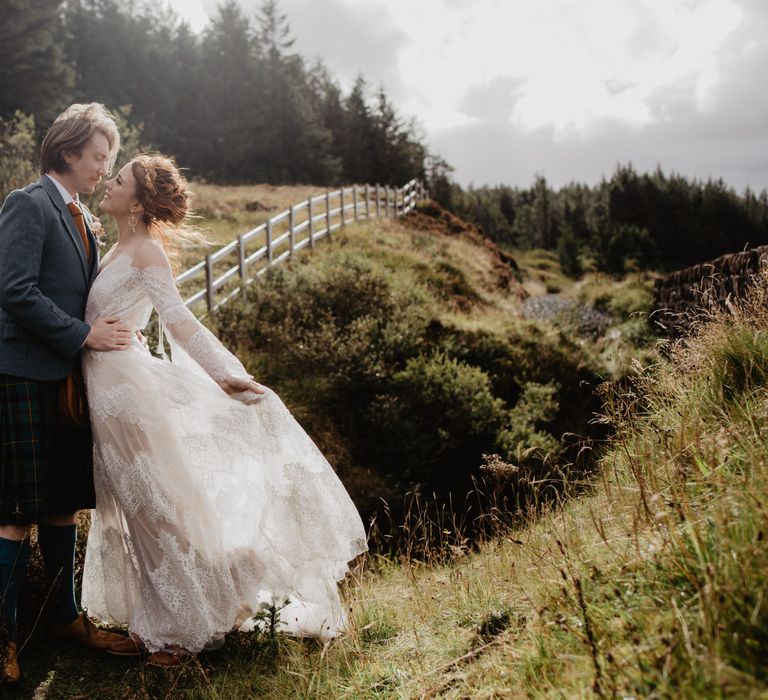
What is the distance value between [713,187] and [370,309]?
63778mm

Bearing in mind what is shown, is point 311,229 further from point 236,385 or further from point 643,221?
point 643,221

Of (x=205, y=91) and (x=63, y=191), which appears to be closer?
(x=63, y=191)

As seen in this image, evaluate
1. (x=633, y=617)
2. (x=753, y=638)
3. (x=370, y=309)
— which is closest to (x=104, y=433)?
(x=633, y=617)

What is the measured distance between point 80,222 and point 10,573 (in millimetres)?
1747

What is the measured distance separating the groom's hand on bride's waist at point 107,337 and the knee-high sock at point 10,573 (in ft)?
3.25

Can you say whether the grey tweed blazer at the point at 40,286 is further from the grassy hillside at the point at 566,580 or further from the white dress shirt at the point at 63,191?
the grassy hillside at the point at 566,580

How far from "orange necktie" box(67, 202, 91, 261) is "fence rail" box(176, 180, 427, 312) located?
5.68ft

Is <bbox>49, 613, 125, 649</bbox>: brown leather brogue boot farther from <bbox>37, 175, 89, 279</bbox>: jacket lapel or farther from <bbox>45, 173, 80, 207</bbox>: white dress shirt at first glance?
<bbox>45, 173, 80, 207</bbox>: white dress shirt

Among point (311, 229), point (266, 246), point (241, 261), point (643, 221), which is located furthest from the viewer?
point (643, 221)

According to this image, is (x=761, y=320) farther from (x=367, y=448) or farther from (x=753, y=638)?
(x=367, y=448)

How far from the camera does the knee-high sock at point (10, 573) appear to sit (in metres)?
2.92

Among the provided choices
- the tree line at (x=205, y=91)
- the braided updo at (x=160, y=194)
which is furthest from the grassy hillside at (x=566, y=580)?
the tree line at (x=205, y=91)

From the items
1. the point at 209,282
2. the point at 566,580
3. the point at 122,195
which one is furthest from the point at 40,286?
the point at 209,282

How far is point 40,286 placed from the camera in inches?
118
